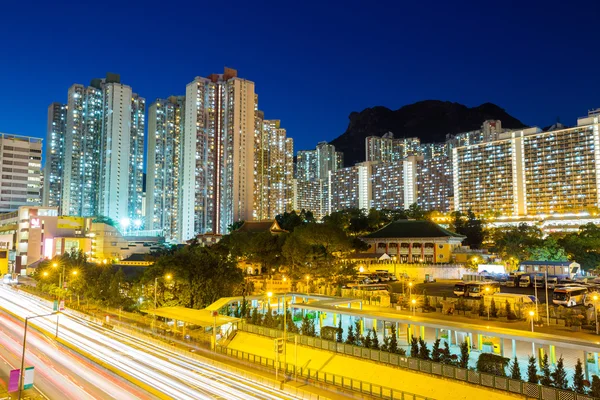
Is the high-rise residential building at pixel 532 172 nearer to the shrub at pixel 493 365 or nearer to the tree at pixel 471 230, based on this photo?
the tree at pixel 471 230

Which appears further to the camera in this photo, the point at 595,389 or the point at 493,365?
the point at 493,365

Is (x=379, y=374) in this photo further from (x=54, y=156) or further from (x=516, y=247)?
(x=54, y=156)

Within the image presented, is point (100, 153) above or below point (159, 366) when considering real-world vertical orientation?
above

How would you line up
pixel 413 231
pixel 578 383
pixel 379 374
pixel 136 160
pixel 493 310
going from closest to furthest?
pixel 578 383
pixel 379 374
pixel 493 310
pixel 413 231
pixel 136 160

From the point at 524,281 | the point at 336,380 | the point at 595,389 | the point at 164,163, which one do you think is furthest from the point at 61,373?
the point at 164,163

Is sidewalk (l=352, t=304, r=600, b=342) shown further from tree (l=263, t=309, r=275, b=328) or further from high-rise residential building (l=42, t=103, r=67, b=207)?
high-rise residential building (l=42, t=103, r=67, b=207)

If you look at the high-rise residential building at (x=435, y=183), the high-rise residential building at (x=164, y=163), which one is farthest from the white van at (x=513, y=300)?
the high-rise residential building at (x=435, y=183)
